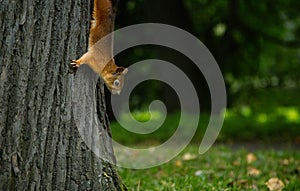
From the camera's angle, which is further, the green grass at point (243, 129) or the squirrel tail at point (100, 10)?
the green grass at point (243, 129)

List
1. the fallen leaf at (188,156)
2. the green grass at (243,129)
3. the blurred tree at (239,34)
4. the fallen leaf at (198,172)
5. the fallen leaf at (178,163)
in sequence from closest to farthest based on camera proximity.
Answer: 1. the fallen leaf at (198,172)
2. the fallen leaf at (178,163)
3. the fallen leaf at (188,156)
4. the green grass at (243,129)
5. the blurred tree at (239,34)

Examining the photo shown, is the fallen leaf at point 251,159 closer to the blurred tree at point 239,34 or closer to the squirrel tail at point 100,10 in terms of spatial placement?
the squirrel tail at point 100,10


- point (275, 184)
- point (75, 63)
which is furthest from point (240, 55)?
point (75, 63)

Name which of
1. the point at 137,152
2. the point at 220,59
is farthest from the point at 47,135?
the point at 220,59

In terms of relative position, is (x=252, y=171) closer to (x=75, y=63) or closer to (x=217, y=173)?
(x=217, y=173)

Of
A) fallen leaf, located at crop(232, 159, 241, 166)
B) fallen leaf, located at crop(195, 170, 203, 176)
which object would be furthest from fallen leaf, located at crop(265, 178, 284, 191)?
fallen leaf, located at crop(232, 159, 241, 166)

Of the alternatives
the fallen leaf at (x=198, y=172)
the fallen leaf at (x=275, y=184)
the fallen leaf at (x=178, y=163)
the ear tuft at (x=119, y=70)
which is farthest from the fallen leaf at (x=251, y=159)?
the ear tuft at (x=119, y=70)

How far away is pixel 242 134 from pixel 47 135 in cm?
746

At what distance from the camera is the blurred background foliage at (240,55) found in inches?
471

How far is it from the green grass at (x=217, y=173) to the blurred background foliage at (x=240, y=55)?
172 inches

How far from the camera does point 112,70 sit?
4160mm

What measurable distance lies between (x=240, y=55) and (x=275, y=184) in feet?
28.9

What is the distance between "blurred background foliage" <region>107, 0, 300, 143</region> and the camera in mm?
11953

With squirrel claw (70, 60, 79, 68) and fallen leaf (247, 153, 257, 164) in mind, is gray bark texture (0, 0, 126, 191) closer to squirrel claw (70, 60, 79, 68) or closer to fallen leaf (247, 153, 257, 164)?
squirrel claw (70, 60, 79, 68)
